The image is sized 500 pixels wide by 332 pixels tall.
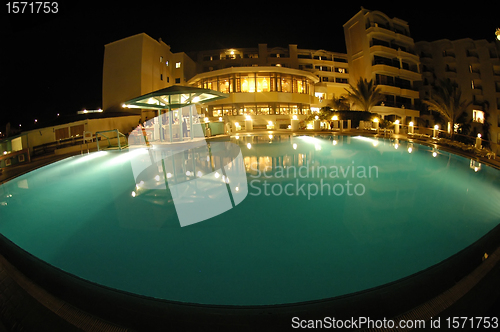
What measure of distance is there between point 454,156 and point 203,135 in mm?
14330

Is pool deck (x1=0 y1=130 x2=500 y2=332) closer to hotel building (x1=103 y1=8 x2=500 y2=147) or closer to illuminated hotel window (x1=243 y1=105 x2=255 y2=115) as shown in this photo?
hotel building (x1=103 y1=8 x2=500 y2=147)

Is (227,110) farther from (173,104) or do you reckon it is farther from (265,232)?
(265,232)

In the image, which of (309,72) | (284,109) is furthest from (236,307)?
(309,72)

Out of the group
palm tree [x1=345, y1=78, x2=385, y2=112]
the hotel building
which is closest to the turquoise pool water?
the hotel building

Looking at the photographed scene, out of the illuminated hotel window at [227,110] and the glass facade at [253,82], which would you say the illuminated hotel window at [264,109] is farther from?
the illuminated hotel window at [227,110]

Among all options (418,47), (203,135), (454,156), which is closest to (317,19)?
(418,47)

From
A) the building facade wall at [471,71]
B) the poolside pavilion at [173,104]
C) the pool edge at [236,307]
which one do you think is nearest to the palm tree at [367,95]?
the building facade wall at [471,71]

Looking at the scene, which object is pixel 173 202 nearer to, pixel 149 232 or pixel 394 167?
pixel 149 232

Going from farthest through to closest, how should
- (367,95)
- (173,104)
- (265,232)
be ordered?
(367,95) < (173,104) < (265,232)

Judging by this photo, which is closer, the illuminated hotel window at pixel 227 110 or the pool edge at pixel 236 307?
the pool edge at pixel 236 307

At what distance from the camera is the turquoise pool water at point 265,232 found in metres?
2.41

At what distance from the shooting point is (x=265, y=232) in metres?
3.42

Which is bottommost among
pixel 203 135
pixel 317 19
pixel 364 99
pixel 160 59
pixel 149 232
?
pixel 149 232

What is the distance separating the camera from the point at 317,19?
59.6 m
